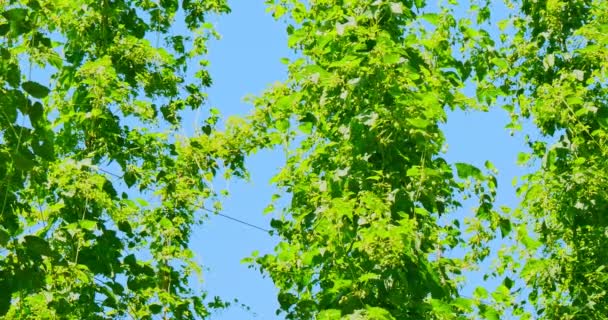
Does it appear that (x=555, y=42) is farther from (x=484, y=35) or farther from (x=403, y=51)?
(x=403, y=51)

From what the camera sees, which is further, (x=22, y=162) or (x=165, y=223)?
(x=165, y=223)

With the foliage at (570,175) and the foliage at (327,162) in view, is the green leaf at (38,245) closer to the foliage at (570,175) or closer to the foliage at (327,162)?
the foliage at (327,162)

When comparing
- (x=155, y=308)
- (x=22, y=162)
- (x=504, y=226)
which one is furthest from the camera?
(x=155, y=308)

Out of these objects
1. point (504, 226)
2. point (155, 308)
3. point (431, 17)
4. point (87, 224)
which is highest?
point (431, 17)

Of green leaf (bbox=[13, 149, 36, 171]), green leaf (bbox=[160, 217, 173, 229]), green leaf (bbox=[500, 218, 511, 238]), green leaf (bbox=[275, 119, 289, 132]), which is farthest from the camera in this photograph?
green leaf (bbox=[275, 119, 289, 132])

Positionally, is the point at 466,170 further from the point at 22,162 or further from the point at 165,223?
the point at 22,162

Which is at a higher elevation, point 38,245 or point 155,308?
point 155,308

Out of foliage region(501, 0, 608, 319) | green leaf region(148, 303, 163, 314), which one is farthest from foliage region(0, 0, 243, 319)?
foliage region(501, 0, 608, 319)

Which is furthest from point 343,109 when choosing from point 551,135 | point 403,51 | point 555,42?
point 555,42

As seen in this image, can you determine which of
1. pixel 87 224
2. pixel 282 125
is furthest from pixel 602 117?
pixel 87 224

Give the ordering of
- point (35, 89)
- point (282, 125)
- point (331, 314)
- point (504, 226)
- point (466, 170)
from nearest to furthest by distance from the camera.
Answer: point (35, 89) → point (331, 314) → point (466, 170) → point (504, 226) → point (282, 125)

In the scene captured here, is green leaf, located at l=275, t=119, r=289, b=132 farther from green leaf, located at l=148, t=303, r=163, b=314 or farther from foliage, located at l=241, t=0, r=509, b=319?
green leaf, located at l=148, t=303, r=163, b=314

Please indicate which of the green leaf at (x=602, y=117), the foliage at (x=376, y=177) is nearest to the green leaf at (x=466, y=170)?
the foliage at (x=376, y=177)

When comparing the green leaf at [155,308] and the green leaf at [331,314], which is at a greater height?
the green leaf at [155,308]
